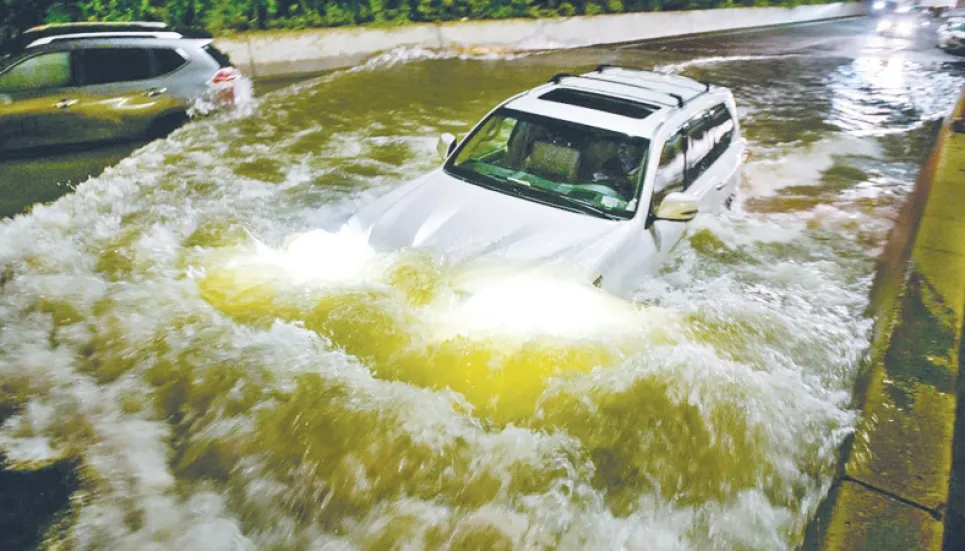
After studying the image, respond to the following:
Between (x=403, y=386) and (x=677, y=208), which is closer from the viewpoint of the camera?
(x=403, y=386)

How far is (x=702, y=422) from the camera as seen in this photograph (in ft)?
13.8

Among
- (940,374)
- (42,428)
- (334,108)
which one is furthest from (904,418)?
(334,108)

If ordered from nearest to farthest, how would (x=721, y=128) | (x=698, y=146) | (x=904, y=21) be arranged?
(x=698, y=146) → (x=721, y=128) → (x=904, y=21)

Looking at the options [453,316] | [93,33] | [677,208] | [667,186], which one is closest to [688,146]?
[667,186]

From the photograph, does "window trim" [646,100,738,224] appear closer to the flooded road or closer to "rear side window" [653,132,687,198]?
"rear side window" [653,132,687,198]

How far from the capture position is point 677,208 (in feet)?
14.9

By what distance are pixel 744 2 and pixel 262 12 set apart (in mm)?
17112

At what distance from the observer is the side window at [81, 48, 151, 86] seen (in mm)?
7469

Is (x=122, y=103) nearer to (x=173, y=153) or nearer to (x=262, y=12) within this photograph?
(x=173, y=153)

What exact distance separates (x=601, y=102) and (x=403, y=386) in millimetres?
2793

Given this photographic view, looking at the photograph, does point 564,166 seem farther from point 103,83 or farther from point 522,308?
point 103,83

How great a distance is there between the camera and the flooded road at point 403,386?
3.47m

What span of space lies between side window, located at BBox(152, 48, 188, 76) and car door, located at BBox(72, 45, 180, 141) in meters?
0.04

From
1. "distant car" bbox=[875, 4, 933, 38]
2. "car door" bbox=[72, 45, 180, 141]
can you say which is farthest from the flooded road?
"distant car" bbox=[875, 4, 933, 38]
